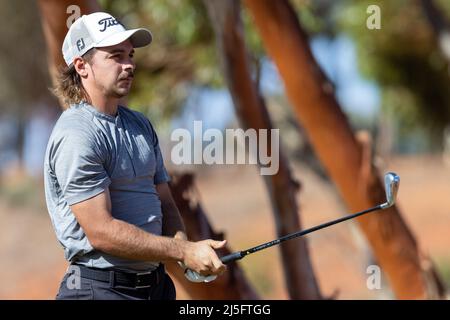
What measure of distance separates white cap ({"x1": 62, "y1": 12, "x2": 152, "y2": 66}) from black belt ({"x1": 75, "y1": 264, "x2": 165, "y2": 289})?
0.87 m

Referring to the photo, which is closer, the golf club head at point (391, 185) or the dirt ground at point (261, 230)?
the golf club head at point (391, 185)

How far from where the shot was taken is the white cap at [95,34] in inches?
151

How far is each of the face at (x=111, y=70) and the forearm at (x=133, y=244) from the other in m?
0.56

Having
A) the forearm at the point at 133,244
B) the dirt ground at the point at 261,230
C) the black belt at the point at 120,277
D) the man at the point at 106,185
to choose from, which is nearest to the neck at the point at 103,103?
the man at the point at 106,185

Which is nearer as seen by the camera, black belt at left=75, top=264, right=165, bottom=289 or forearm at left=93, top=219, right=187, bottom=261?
forearm at left=93, top=219, right=187, bottom=261

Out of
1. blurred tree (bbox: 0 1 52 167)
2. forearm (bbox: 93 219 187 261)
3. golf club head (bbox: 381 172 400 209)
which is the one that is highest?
blurred tree (bbox: 0 1 52 167)

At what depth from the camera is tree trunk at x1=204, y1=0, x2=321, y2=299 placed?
7.26 meters

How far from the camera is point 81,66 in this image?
12.8 ft

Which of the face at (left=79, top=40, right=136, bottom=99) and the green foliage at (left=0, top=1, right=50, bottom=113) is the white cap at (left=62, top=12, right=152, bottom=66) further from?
the green foliage at (left=0, top=1, right=50, bottom=113)

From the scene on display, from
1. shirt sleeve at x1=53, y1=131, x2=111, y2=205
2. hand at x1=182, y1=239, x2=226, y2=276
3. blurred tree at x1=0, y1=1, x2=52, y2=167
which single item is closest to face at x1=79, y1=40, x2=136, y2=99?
shirt sleeve at x1=53, y1=131, x2=111, y2=205

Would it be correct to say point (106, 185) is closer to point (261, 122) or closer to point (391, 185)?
point (391, 185)

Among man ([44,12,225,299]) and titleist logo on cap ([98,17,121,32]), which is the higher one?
titleist logo on cap ([98,17,121,32])

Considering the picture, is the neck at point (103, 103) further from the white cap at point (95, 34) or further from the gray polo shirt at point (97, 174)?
the white cap at point (95, 34)

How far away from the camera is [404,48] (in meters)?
16.2
